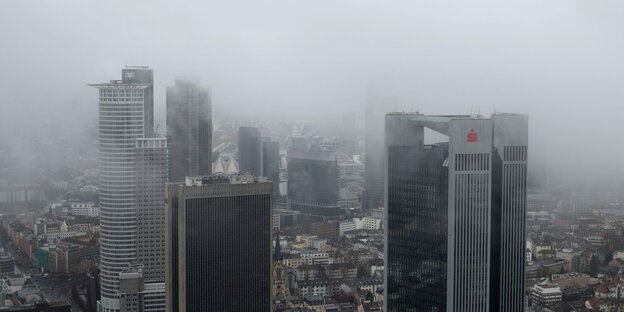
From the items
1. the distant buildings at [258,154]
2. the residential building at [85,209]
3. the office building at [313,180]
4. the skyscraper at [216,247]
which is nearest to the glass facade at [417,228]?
the skyscraper at [216,247]

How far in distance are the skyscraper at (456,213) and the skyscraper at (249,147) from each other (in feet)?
30.9

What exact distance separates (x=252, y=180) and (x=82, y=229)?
501cm

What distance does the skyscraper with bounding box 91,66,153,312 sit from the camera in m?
14.1

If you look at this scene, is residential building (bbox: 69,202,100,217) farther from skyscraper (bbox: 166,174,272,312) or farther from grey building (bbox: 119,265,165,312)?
skyscraper (bbox: 166,174,272,312)

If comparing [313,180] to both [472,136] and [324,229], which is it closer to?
[324,229]

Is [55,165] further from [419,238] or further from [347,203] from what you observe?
[347,203]

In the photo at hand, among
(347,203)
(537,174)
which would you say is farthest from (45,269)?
(537,174)

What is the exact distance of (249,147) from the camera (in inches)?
709

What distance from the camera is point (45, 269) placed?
14.5m

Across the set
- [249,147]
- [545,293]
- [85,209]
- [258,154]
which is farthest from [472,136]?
[258,154]

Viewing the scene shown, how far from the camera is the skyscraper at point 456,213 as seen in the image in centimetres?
→ 706

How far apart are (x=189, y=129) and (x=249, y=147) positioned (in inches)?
65.5

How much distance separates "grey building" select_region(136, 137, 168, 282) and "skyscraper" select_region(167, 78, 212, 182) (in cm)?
28

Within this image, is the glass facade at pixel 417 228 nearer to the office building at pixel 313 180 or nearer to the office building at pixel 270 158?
the office building at pixel 270 158
